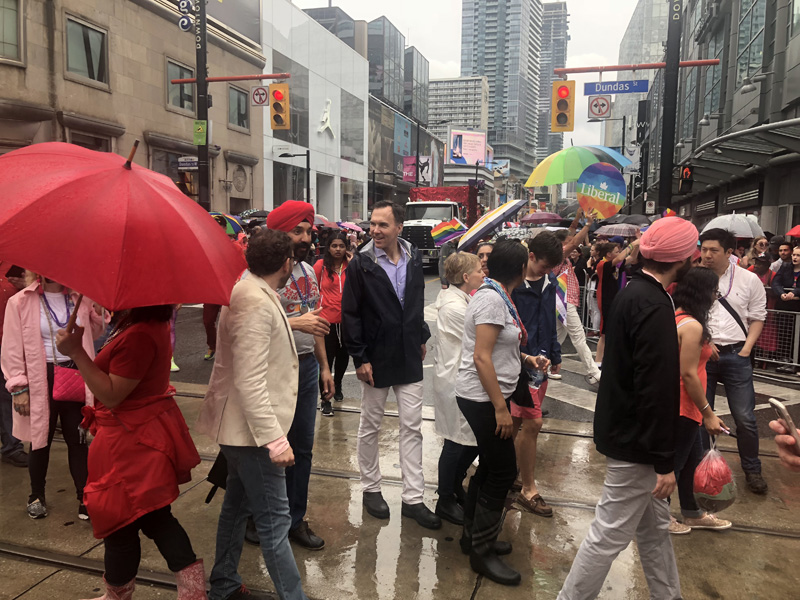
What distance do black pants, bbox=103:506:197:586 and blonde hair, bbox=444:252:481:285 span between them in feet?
7.36

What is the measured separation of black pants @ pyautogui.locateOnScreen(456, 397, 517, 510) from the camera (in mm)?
3143

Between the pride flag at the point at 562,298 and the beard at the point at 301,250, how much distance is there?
10.6ft

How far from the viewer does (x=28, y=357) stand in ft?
12.3

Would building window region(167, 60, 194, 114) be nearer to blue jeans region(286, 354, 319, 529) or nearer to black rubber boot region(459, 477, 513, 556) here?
blue jeans region(286, 354, 319, 529)

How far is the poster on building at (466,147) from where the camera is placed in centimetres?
12016

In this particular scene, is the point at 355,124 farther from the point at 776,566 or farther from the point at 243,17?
the point at 776,566

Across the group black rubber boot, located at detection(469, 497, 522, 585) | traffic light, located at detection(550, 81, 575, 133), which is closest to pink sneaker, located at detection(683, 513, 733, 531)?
black rubber boot, located at detection(469, 497, 522, 585)

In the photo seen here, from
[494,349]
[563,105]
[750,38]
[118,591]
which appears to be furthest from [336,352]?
[750,38]

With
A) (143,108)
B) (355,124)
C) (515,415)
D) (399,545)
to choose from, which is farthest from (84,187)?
(355,124)

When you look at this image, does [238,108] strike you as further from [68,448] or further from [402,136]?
[402,136]

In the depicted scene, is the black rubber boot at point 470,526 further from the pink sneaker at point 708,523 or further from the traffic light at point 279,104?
the traffic light at point 279,104

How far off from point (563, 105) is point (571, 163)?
27.5 ft

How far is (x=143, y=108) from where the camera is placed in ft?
78.5

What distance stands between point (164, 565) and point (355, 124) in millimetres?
51184
